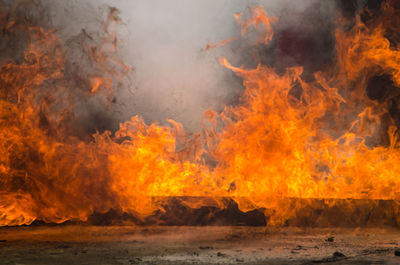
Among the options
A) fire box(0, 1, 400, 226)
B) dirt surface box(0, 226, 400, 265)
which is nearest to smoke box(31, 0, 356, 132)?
fire box(0, 1, 400, 226)

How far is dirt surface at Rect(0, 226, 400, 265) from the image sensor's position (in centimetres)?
404

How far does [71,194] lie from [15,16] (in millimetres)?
3490

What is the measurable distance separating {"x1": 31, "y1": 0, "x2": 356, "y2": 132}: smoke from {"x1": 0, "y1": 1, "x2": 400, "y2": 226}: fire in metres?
2.48

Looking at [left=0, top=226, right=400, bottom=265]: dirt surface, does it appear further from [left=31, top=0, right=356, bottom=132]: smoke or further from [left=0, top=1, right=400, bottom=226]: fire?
[left=31, top=0, right=356, bottom=132]: smoke

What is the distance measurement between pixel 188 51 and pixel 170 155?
11.7 feet

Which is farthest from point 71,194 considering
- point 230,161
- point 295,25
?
point 295,25

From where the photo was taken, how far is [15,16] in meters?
7.50

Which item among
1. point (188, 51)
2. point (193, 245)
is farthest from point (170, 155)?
point (188, 51)

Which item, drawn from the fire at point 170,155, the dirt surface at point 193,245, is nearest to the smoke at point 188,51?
the fire at point 170,155

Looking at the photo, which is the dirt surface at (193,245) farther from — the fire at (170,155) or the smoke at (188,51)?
the smoke at (188,51)

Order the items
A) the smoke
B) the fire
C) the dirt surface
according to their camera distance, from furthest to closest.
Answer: the smoke → the fire → the dirt surface

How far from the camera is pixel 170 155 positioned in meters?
7.38

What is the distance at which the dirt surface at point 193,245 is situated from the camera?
4.04 metres

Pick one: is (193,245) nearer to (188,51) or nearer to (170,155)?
(170,155)
